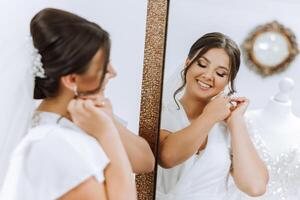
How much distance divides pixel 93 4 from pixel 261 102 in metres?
0.71

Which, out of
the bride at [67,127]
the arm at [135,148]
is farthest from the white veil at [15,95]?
the arm at [135,148]

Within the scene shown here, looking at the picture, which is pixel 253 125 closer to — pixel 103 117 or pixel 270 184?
pixel 270 184

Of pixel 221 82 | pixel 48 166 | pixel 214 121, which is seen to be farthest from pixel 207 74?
pixel 48 166

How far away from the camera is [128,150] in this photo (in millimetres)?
1620

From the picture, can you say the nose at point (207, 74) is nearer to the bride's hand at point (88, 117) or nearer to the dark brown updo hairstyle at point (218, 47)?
the dark brown updo hairstyle at point (218, 47)

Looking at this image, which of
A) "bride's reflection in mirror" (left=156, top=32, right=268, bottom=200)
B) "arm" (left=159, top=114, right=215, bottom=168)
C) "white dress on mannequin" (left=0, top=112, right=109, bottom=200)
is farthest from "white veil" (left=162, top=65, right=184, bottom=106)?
"white dress on mannequin" (left=0, top=112, right=109, bottom=200)

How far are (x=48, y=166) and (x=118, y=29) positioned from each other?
23.9 inches

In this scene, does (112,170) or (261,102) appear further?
(261,102)

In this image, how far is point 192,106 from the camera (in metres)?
1.73

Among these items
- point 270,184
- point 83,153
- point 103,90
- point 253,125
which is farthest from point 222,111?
point 83,153

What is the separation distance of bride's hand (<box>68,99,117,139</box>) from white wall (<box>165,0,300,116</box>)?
16.0 inches

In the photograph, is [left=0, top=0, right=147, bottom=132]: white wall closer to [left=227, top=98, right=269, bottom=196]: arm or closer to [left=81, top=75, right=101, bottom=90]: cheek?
[left=81, top=75, right=101, bottom=90]: cheek

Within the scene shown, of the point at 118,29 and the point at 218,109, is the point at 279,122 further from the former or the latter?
the point at 118,29

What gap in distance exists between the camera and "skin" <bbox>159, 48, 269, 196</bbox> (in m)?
1.67
